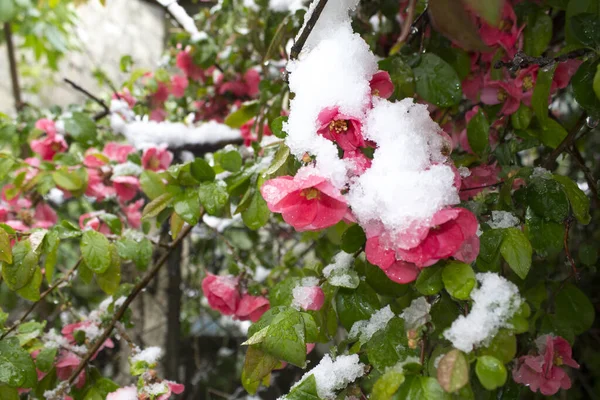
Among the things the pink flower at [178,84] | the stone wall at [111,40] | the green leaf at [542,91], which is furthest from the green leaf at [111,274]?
the stone wall at [111,40]

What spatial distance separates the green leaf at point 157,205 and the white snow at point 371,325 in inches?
12.1

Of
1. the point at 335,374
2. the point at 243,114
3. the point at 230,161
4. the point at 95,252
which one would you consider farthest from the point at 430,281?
the point at 243,114

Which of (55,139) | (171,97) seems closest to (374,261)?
(55,139)

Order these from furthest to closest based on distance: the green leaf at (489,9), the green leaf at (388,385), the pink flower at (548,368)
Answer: the pink flower at (548,368) < the green leaf at (388,385) < the green leaf at (489,9)

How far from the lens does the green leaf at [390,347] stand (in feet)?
1.52

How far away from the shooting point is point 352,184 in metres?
0.47

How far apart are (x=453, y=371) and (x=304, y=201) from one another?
18 cm

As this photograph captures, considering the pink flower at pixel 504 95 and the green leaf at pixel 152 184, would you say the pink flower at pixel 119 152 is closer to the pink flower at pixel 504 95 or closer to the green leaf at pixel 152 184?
the green leaf at pixel 152 184

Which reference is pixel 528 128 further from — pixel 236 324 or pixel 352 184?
pixel 236 324

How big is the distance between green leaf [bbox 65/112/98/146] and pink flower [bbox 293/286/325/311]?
0.69 meters

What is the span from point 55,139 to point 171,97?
0.46m

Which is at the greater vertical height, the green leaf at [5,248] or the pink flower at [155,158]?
the green leaf at [5,248]

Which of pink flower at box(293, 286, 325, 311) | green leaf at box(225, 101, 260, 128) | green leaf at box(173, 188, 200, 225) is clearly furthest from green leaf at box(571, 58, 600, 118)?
green leaf at box(225, 101, 260, 128)

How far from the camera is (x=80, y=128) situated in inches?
41.4
